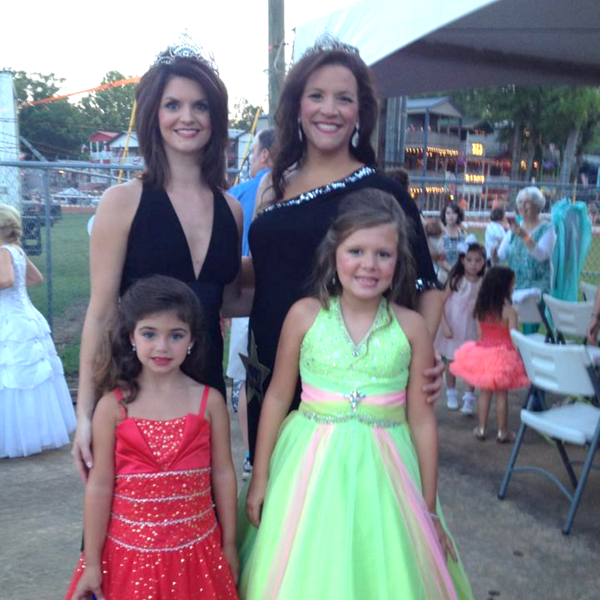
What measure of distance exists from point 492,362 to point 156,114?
3.33 m

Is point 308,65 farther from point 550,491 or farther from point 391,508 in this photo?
point 550,491

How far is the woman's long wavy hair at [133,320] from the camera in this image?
1.93 meters

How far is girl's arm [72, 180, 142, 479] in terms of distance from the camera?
197 centimetres

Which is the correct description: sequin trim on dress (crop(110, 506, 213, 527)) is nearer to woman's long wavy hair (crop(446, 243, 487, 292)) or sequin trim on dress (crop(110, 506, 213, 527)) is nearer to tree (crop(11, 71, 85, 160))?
woman's long wavy hair (crop(446, 243, 487, 292))

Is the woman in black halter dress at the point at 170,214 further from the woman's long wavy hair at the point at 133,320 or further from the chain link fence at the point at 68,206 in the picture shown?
the chain link fence at the point at 68,206

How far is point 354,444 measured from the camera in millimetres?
1906

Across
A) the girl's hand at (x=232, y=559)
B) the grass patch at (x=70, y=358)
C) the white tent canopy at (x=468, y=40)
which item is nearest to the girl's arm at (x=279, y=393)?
the girl's hand at (x=232, y=559)

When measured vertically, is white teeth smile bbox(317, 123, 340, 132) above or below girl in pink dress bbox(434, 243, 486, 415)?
above

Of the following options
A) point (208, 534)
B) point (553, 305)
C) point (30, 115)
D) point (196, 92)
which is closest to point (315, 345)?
point (208, 534)

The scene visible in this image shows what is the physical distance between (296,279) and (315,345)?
239mm

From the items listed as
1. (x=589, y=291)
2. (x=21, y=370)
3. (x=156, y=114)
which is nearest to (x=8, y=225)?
(x=21, y=370)

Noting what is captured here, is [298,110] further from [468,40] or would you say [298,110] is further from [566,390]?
[468,40]

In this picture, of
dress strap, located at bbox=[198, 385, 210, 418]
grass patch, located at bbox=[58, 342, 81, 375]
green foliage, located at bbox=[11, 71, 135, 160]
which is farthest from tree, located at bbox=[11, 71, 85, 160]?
dress strap, located at bbox=[198, 385, 210, 418]

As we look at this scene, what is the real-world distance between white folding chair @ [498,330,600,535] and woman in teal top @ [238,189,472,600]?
1.72 metres
